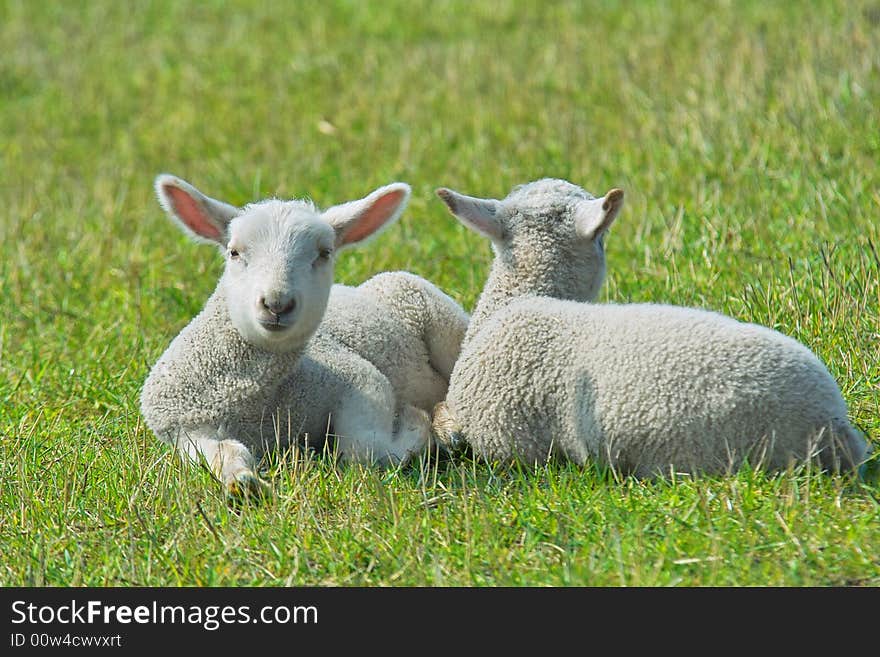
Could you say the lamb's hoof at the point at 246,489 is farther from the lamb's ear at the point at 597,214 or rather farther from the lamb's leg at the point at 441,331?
the lamb's ear at the point at 597,214

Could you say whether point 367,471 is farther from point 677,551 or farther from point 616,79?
point 616,79

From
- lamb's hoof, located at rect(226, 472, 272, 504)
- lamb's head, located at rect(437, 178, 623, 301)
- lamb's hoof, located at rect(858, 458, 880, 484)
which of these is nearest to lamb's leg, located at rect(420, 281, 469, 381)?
lamb's head, located at rect(437, 178, 623, 301)

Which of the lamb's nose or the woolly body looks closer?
the lamb's nose

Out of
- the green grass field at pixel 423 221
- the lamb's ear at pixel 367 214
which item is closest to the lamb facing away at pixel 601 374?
the green grass field at pixel 423 221

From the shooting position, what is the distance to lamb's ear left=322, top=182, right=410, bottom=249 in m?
5.23

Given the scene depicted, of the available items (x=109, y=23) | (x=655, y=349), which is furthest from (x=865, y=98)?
(x=109, y=23)

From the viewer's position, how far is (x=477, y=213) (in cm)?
534

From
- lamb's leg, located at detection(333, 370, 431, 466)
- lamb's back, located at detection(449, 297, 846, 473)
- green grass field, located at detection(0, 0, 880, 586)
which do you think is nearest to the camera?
green grass field, located at detection(0, 0, 880, 586)

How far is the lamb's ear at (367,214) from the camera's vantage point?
17.2 feet

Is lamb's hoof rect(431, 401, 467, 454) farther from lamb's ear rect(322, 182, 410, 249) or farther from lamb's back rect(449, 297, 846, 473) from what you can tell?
lamb's ear rect(322, 182, 410, 249)

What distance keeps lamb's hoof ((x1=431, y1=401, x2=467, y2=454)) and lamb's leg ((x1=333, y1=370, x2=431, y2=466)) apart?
4 cm

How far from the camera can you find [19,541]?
14.6 ft

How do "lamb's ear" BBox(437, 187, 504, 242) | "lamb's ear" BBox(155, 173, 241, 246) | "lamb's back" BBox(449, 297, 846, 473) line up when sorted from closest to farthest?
"lamb's back" BBox(449, 297, 846, 473) → "lamb's ear" BBox(155, 173, 241, 246) → "lamb's ear" BBox(437, 187, 504, 242)

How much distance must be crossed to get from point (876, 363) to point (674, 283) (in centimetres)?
130
